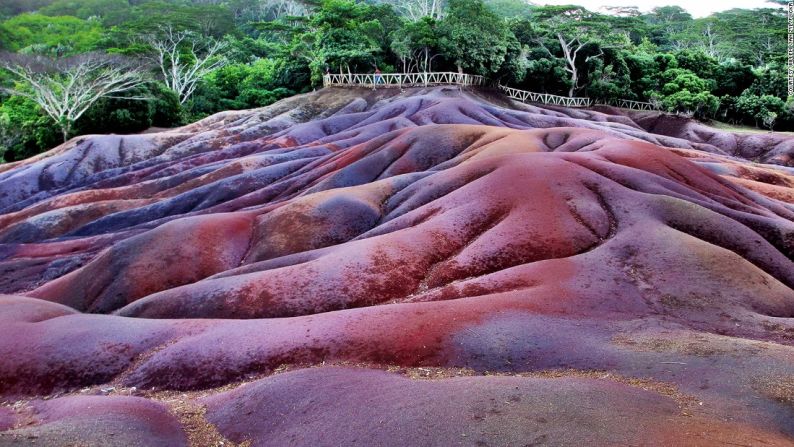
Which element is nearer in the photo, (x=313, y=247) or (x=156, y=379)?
(x=156, y=379)

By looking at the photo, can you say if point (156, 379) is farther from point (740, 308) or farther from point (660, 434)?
point (740, 308)

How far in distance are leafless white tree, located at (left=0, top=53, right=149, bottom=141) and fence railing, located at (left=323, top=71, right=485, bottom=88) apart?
20.3 metres

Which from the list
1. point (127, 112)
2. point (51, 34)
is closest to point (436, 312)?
point (127, 112)

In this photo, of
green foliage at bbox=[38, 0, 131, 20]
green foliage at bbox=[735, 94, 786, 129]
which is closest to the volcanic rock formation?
green foliage at bbox=[735, 94, 786, 129]

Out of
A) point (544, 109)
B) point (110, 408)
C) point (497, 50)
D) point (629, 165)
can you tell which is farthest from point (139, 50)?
point (110, 408)

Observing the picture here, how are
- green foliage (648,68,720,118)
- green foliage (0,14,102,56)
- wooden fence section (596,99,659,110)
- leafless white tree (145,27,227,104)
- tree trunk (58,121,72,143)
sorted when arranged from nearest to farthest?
tree trunk (58,121,72,143)
green foliage (648,68,720,118)
leafless white tree (145,27,227,104)
wooden fence section (596,99,659,110)
green foliage (0,14,102,56)

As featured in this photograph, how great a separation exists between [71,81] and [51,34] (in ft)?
165

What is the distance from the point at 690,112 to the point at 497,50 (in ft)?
81.8

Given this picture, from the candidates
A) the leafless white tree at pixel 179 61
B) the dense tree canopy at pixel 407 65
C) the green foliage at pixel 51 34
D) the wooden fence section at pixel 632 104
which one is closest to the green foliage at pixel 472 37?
the dense tree canopy at pixel 407 65

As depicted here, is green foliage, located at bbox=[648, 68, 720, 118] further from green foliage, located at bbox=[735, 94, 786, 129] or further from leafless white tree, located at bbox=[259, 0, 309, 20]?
leafless white tree, located at bbox=[259, 0, 309, 20]

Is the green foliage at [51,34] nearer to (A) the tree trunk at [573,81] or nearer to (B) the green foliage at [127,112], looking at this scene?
(B) the green foliage at [127,112]

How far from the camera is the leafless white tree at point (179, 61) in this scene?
69.6m

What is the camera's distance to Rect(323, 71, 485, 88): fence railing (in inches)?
2377

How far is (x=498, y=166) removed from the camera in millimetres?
22469
